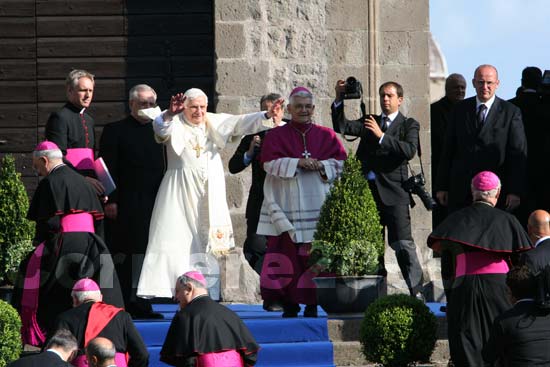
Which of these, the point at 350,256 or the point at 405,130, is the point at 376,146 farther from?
the point at 350,256

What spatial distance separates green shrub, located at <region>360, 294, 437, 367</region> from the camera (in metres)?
12.1

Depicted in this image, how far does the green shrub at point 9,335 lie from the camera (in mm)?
11758

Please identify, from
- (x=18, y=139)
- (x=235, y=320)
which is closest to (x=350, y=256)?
(x=235, y=320)

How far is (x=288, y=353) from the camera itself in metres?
12.6

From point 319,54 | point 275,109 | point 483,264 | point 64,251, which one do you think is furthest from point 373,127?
point 64,251

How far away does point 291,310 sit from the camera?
13414 mm

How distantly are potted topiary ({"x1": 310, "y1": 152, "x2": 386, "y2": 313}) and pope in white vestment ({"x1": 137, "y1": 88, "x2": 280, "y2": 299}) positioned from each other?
3.14 ft

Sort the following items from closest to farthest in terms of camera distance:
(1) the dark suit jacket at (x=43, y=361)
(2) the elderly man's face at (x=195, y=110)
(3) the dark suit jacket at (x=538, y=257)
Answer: (1) the dark suit jacket at (x=43, y=361), (3) the dark suit jacket at (x=538, y=257), (2) the elderly man's face at (x=195, y=110)

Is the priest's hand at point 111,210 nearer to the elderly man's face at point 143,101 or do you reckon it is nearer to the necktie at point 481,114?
the elderly man's face at point 143,101

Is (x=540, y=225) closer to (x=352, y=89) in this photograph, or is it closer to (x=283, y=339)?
(x=283, y=339)

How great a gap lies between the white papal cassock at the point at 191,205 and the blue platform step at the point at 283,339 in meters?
0.57

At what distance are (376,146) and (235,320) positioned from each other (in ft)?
11.3

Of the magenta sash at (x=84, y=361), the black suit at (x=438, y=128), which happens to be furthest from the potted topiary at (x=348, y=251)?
the black suit at (x=438, y=128)

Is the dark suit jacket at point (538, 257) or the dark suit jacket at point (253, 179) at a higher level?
the dark suit jacket at point (253, 179)
